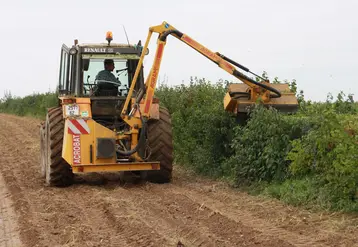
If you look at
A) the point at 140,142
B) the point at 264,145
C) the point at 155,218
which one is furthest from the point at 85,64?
the point at 155,218

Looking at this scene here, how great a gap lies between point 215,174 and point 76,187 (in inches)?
102

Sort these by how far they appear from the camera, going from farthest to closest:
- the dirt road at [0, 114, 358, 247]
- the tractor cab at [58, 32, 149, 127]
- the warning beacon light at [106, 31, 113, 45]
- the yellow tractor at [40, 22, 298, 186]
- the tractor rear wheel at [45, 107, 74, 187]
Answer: the warning beacon light at [106, 31, 113, 45], the tractor cab at [58, 32, 149, 127], the tractor rear wheel at [45, 107, 74, 187], the yellow tractor at [40, 22, 298, 186], the dirt road at [0, 114, 358, 247]

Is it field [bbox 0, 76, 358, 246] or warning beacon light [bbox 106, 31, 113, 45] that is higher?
warning beacon light [bbox 106, 31, 113, 45]

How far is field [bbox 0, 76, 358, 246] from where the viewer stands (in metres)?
7.48

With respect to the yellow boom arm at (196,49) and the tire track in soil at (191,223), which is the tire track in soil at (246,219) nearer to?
the tire track in soil at (191,223)

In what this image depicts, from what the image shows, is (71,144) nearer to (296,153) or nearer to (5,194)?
(5,194)

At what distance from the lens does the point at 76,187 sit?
1155 centimetres

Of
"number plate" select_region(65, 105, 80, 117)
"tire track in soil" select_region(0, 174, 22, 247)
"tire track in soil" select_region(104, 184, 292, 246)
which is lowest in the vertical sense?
"tire track in soil" select_region(0, 174, 22, 247)

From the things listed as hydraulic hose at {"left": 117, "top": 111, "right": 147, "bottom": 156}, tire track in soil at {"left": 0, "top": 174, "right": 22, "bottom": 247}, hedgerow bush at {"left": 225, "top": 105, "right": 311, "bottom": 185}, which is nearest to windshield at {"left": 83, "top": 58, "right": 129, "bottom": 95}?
hydraulic hose at {"left": 117, "top": 111, "right": 147, "bottom": 156}

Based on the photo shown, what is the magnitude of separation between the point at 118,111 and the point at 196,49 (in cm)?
183

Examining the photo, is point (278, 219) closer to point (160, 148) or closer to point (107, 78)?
point (160, 148)

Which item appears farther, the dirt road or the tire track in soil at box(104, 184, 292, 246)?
Answer: the dirt road

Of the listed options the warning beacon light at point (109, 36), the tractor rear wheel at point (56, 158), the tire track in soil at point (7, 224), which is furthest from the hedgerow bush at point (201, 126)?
the tire track in soil at point (7, 224)

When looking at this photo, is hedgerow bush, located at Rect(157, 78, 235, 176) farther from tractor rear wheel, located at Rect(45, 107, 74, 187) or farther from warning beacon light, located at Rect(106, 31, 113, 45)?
tractor rear wheel, located at Rect(45, 107, 74, 187)
